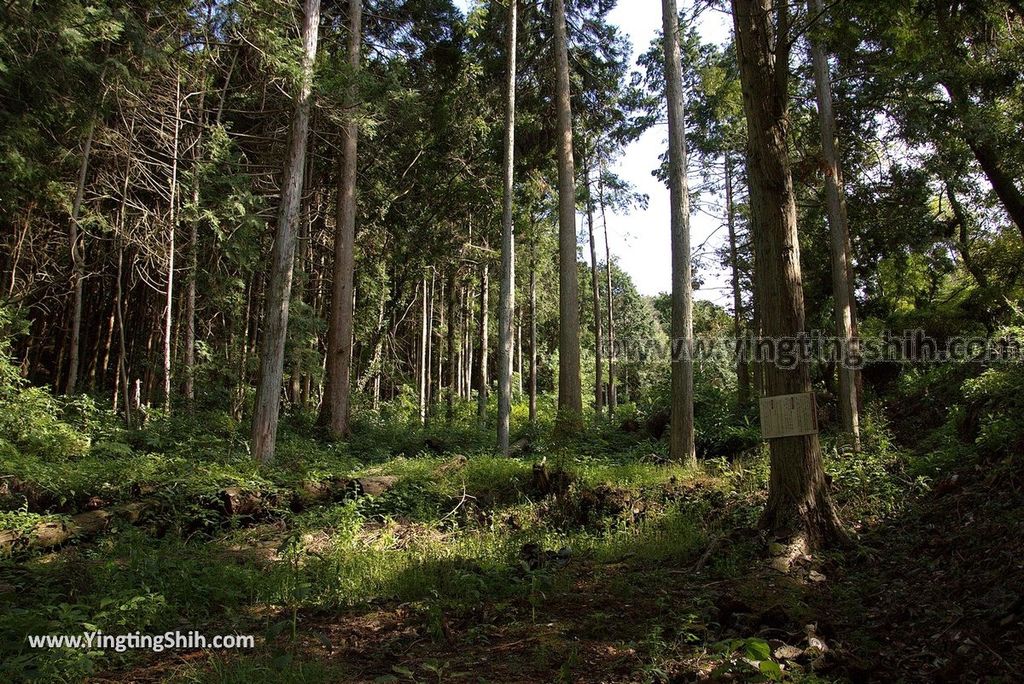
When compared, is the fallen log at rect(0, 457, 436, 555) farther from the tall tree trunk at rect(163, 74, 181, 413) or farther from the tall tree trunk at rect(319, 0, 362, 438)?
the tall tree trunk at rect(163, 74, 181, 413)

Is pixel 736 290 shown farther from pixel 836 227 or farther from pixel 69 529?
pixel 69 529

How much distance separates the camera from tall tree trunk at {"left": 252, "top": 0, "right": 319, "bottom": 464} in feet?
34.5

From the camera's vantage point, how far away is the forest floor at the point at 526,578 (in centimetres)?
338

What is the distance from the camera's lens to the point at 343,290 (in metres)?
14.3

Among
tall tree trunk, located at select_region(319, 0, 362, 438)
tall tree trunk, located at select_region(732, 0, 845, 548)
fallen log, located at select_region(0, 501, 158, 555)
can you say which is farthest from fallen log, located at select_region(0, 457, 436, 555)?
tall tree trunk, located at select_region(732, 0, 845, 548)

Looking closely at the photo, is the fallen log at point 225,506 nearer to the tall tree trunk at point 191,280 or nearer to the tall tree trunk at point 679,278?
the tall tree trunk at point 679,278

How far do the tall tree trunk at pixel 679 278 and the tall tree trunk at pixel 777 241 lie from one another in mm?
3963

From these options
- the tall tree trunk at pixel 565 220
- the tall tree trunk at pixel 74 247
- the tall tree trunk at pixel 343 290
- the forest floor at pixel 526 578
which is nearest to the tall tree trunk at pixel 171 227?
the tall tree trunk at pixel 74 247

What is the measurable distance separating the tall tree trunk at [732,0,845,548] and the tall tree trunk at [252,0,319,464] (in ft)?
25.0

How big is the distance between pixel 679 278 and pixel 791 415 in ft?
16.1

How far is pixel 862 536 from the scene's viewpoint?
5.94 metres

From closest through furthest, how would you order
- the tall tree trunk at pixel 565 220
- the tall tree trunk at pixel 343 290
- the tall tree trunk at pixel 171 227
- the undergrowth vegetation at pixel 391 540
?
the undergrowth vegetation at pixel 391 540 → the tall tree trunk at pixel 171 227 → the tall tree trunk at pixel 565 220 → the tall tree trunk at pixel 343 290

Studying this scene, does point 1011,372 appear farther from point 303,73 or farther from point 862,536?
point 303,73

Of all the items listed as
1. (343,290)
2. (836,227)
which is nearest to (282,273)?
(343,290)
